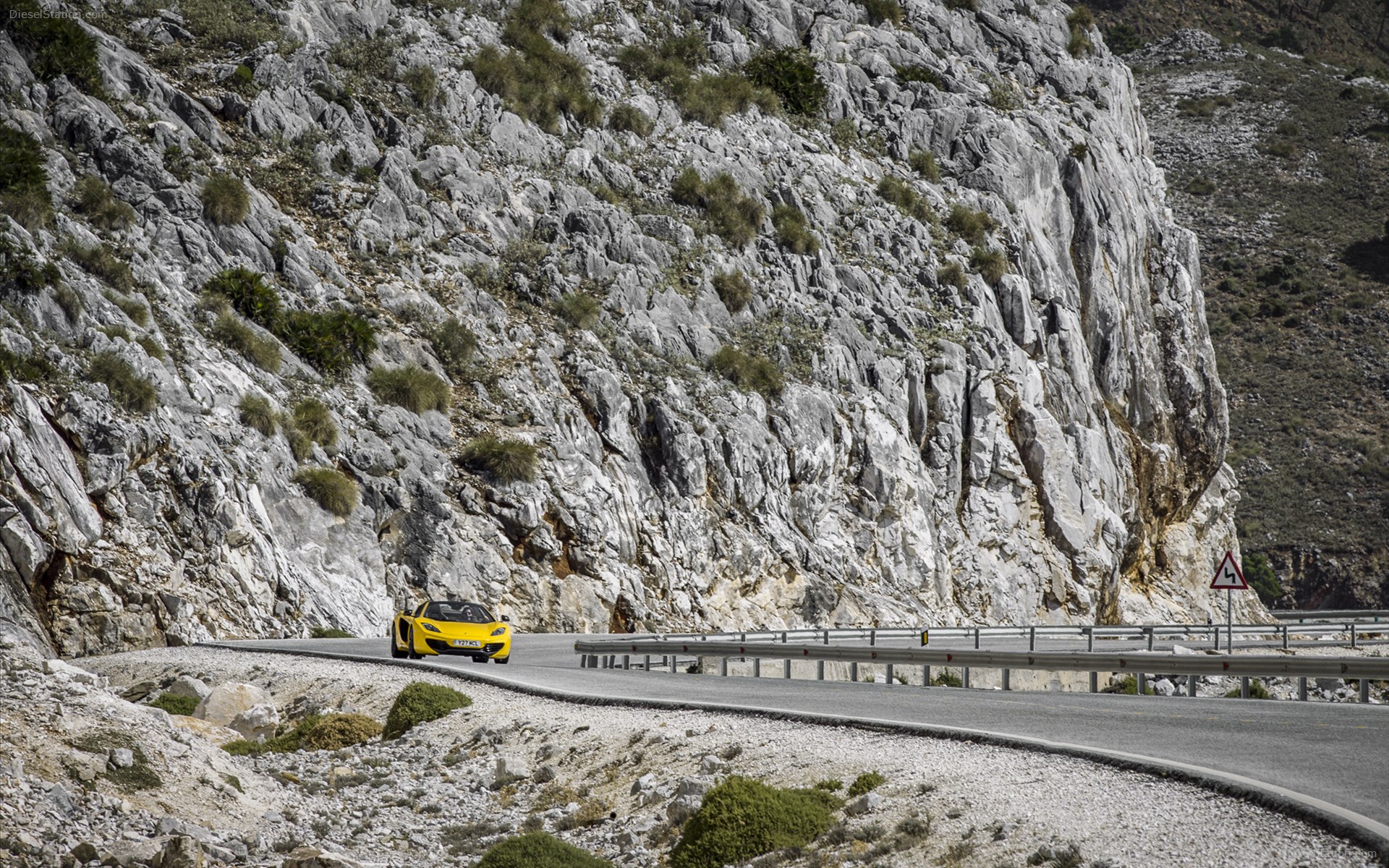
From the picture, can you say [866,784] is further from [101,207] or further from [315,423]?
[101,207]

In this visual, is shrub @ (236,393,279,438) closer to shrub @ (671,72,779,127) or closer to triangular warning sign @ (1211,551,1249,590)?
triangular warning sign @ (1211,551,1249,590)

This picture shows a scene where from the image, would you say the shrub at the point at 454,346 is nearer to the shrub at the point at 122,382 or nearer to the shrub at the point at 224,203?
the shrub at the point at 224,203

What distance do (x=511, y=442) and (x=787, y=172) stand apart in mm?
22623

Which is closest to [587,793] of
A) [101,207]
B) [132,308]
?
[132,308]

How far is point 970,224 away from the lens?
176 ft

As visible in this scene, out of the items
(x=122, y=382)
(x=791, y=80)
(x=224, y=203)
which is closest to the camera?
(x=122, y=382)

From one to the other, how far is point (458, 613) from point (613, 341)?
20.1 m

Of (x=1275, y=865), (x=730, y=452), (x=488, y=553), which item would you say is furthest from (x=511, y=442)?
(x=1275, y=865)

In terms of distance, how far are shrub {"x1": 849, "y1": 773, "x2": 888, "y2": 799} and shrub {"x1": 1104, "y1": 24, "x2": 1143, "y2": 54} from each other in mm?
151189

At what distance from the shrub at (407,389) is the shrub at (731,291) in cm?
1410

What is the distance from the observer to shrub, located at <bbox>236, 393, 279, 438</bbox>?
33.0m

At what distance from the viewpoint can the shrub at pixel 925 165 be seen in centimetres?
5628

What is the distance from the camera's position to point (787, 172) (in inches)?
2085

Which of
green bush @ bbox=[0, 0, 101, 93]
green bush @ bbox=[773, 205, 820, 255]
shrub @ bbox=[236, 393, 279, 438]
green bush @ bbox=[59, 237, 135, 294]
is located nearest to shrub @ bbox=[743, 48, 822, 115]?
green bush @ bbox=[773, 205, 820, 255]
